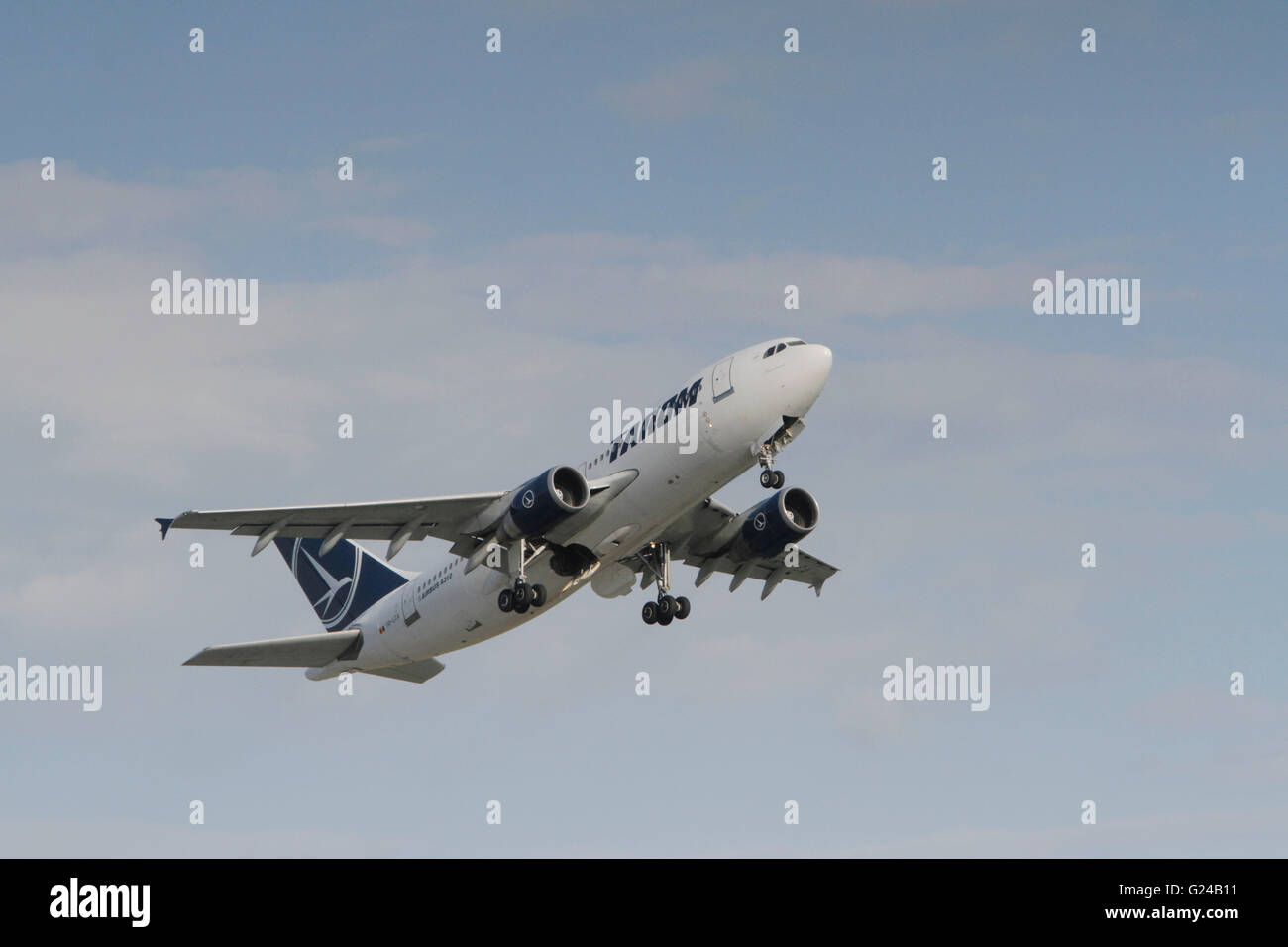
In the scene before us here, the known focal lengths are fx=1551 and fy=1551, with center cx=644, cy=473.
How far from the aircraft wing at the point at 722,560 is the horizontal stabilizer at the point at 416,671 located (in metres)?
9.32

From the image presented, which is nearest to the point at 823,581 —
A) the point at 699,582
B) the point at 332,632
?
the point at 699,582

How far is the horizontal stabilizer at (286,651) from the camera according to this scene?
4884cm

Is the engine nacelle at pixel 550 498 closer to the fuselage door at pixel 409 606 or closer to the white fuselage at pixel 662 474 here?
the white fuselage at pixel 662 474

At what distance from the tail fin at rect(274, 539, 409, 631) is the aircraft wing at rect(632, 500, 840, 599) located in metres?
9.99

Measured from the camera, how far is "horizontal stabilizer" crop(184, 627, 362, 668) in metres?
48.8

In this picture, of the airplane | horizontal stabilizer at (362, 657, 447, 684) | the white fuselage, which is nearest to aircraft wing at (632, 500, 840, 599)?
the airplane

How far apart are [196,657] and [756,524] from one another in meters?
17.8

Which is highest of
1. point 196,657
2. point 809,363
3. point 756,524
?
point 809,363

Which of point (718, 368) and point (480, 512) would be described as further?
point (480, 512)

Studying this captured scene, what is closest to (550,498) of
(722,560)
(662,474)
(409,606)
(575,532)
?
(575,532)

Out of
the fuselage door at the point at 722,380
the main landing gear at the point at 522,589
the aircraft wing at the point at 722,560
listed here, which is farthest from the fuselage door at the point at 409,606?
the fuselage door at the point at 722,380
